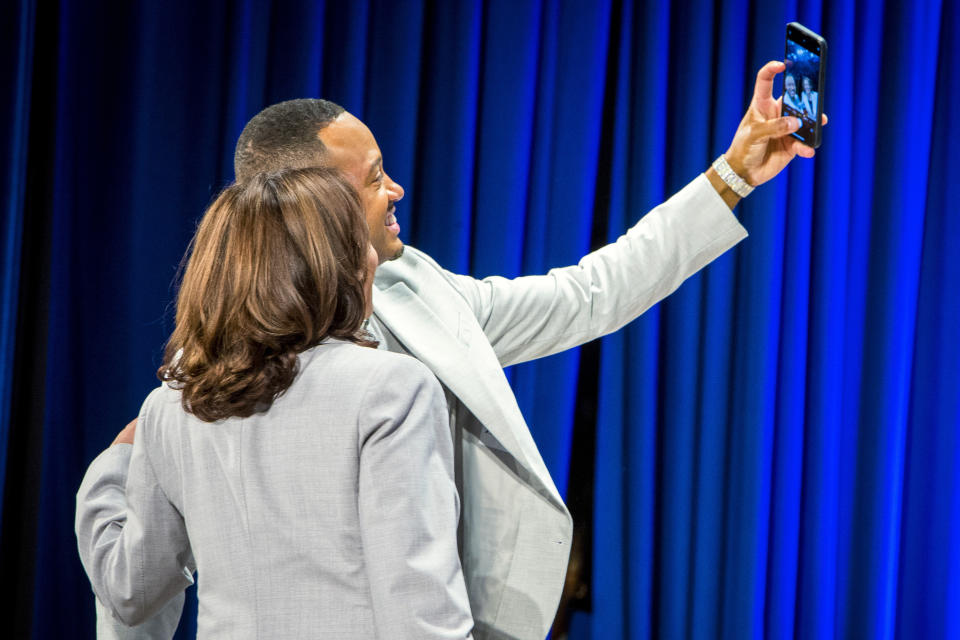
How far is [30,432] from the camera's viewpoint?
7.32ft

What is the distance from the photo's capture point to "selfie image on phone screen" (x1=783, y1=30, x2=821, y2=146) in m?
1.43

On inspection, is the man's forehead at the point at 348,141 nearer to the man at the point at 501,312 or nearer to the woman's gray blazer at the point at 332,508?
the man at the point at 501,312

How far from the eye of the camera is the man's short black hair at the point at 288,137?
4.52 feet

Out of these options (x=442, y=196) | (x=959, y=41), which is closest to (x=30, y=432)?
(x=442, y=196)

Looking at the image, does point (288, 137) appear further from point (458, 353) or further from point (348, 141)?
point (458, 353)

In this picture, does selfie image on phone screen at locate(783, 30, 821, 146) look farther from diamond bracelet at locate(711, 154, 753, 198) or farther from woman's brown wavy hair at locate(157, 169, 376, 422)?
woman's brown wavy hair at locate(157, 169, 376, 422)

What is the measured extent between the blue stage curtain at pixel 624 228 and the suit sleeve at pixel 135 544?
3.92ft

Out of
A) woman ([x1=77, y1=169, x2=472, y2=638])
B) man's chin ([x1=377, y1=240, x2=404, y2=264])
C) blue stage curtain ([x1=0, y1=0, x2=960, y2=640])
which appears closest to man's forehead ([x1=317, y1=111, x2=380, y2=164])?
man's chin ([x1=377, y1=240, x2=404, y2=264])

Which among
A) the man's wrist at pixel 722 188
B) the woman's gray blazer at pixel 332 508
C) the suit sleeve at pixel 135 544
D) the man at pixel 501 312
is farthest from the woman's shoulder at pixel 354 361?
the man's wrist at pixel 722 188

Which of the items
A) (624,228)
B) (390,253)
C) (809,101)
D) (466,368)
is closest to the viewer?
(466,368)

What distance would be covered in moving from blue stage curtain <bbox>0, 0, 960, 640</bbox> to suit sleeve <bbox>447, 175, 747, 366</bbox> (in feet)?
1.91

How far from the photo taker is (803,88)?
1.46 metres

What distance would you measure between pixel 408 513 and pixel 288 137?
71 centimetres

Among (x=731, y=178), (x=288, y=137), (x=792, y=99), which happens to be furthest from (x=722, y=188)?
(x=288, y=137)
